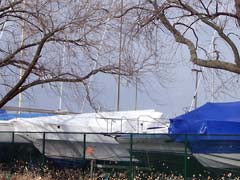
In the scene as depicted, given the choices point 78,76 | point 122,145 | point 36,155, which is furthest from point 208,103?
point 36,155

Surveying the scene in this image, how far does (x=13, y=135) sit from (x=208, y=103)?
7.26m

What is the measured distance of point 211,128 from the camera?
17.6m

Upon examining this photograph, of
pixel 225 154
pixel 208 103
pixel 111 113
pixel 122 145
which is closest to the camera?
pixel 225 154

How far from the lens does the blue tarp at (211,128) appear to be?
1581 cm

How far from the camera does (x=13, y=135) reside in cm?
2230

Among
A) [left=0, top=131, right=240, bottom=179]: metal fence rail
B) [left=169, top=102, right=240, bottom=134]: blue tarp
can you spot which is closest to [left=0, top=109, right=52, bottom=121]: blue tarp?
[left=0, top=131, right=240, bottom=179]: metal fence rail

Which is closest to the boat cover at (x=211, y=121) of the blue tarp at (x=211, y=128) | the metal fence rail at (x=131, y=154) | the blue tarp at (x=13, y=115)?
the blue tarp at (x=211, y=128)

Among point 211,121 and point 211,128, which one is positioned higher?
point 211,121

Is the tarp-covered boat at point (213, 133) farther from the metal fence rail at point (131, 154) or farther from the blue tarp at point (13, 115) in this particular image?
the blue tarp at point (13, 115)

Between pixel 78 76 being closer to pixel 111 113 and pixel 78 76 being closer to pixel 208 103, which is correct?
pixel 111 113

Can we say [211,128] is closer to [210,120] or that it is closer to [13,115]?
[210,120]

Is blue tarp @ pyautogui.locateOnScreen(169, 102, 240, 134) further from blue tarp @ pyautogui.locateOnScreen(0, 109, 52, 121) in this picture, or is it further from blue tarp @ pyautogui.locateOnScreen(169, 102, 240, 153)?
blue tarp @ pyautogui.locateOnScreen(0, 109, 52, 121)

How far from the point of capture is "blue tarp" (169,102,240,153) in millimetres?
15812

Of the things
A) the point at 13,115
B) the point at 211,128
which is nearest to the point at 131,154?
the point at 211,128
